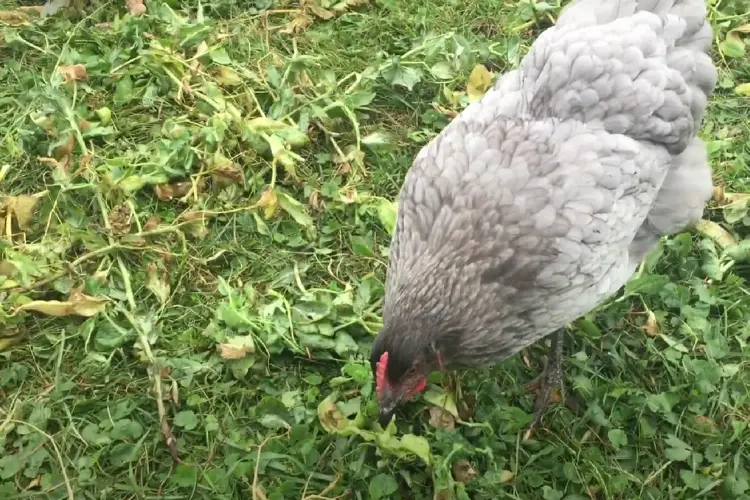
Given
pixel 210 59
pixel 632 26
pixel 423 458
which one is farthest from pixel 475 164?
pixel 210 59

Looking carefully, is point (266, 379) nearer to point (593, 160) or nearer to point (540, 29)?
point (593, 160)

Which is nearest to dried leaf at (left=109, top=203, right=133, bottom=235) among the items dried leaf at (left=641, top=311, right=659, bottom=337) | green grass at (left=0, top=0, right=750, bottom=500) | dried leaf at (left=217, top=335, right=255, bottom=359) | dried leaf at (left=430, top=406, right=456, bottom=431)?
green grass at (left=0, top=0, right=750, bottom=500)

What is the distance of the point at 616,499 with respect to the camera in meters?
2.21

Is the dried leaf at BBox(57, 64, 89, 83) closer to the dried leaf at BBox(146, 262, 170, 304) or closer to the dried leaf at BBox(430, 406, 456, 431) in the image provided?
the dried leaf at BBox(146, 262, 170, 304)

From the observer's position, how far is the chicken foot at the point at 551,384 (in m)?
2.34

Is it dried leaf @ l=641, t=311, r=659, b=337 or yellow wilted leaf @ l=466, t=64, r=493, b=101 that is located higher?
yellow wilted leaf @ l=466, t=64, r=493, b=101

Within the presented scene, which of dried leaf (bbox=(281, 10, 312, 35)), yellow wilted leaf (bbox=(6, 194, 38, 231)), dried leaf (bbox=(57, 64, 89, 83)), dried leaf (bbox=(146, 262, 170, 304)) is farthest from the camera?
dried leaf (bbox=(281, 10, 312, 35))

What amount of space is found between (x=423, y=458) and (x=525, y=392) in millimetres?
550

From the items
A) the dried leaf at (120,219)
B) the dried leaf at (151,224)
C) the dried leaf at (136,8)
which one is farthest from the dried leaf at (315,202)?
the dried leaf at (136,8)

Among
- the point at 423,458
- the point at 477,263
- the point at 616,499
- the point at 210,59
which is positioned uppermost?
the point at 477,263

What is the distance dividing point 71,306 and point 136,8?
5.62 ft

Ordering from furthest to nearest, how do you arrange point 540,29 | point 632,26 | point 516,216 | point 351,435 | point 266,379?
point 540,29
point 266,379
point 351,435
point 632,26
point 516,216

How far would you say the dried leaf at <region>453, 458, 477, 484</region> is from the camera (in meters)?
2.16

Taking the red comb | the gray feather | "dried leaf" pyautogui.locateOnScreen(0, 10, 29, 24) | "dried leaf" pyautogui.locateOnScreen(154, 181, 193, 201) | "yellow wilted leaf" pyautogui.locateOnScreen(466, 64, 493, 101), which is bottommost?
"dried leaf" pyautogui.locateOnScreen(154, 181, 193, 201)
